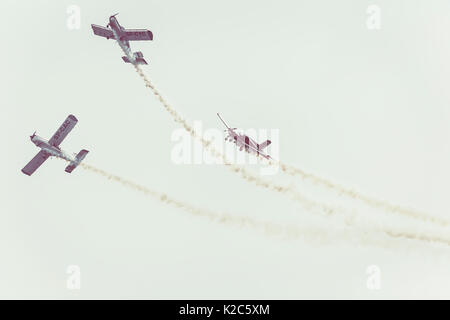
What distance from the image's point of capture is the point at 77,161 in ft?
226

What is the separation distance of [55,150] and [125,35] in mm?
18002

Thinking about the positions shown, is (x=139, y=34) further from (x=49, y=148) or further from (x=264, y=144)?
(x=264, y=144)

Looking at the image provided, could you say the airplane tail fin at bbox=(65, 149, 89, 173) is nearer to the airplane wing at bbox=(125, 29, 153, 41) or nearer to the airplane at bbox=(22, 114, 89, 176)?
the airplane at bbox=(22, 114, 89, 176)

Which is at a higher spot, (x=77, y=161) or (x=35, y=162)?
(x=77, y=161)

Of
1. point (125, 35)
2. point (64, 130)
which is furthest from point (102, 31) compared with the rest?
point (64, 130)

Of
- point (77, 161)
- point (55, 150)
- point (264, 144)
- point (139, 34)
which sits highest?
point (139, 34)

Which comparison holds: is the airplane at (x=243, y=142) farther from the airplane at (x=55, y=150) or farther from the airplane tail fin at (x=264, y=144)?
the airplane at (x=55, y=150)

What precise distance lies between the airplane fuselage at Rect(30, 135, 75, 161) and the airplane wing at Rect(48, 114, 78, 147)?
1.64 feet

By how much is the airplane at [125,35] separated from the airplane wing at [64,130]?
10.9m
